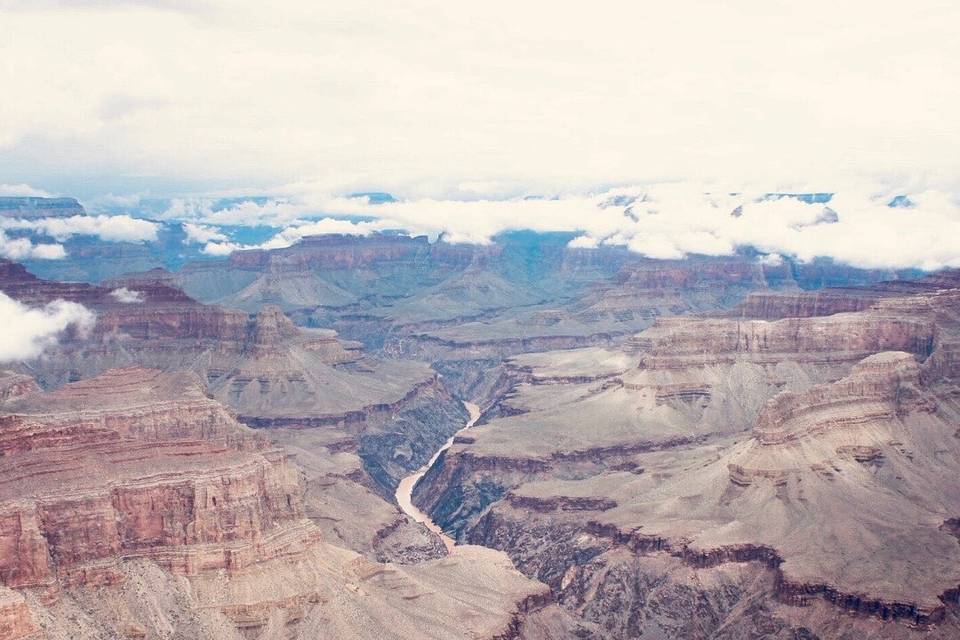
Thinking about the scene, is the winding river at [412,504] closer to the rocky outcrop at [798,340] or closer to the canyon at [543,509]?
the canyon at [543,509]

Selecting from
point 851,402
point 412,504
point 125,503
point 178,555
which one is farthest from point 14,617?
point 851,402

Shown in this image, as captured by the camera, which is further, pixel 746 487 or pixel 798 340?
pixel 798 340

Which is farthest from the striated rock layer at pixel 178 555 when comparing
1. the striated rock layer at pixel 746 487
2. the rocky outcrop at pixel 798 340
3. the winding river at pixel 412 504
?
the rocky outcrop at pixel 798 340

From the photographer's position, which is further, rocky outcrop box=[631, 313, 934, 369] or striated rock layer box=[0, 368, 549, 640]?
rocky outcrop box=[631, 313, 934, 369]

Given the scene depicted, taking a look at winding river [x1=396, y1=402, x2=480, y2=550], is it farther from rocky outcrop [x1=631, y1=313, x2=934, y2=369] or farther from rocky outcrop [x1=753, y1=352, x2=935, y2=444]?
rocky outcrop [x1=753, y1=352, x2=935, y2=444]

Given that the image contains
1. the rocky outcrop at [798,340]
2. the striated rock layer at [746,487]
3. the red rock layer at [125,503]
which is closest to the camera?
the red rock layer at [125,503]

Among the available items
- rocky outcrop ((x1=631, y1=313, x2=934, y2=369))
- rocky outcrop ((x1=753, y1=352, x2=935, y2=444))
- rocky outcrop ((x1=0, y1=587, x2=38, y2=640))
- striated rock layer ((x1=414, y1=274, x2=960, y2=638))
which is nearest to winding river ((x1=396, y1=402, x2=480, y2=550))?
striated rock layer ((x1=414, y1=274, x2=960, y2=638))

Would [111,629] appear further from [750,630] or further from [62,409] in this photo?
[750,630]

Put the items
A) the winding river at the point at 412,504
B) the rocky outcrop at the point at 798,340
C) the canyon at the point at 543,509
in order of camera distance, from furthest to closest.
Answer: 1. the rocky outcrop at the point at 798,340
2. the winding river at the point at 412,504
3. the canyon at the point at 543,509

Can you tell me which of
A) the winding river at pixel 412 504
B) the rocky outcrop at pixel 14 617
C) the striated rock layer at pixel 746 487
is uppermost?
the rocky outcrop at pixel 14 617

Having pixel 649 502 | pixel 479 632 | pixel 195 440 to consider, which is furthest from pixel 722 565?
pixel 195 440

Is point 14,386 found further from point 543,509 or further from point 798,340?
point 798,340
